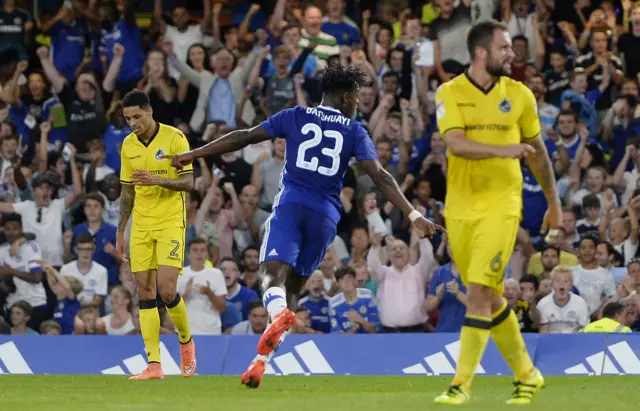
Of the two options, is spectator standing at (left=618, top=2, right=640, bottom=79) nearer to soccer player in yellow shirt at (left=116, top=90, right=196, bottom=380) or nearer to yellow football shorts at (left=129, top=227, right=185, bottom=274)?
soccer player in yellow shirt at (left=116, top=90, right=196, bottom=380)

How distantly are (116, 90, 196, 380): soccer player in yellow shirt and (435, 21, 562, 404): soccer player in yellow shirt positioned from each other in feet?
14.5

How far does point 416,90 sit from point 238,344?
638cm

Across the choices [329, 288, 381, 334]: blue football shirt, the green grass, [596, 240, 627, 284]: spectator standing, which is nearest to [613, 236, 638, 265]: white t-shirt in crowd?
[596, 240, 627, 284]: spectator standing

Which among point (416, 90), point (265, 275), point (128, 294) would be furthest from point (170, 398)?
point (416, 90)

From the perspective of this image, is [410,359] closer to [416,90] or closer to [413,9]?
[416,90]

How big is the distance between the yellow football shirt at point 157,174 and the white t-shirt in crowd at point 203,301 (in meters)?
3.73

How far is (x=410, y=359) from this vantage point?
51.5ft

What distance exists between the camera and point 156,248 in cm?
1379

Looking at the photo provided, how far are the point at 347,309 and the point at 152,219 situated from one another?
4491 mm

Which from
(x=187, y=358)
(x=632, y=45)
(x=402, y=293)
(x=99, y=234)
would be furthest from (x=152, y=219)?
(x=632, y=45)

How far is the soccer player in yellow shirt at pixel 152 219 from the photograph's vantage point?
13.6 meters

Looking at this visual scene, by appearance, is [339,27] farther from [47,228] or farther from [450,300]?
[450,300]

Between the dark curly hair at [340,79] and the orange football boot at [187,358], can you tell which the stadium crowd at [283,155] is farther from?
the dark curly hair at [340,79]

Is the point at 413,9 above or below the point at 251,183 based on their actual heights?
above
